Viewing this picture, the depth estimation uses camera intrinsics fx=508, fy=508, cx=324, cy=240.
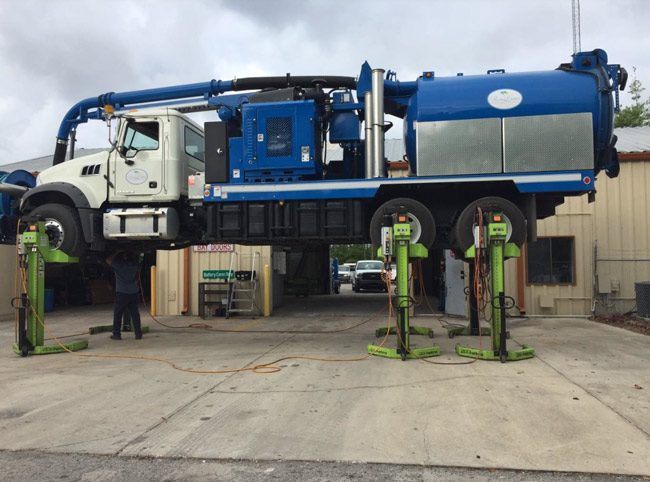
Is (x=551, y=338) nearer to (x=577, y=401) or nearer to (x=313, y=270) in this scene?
(x=577, y=401)

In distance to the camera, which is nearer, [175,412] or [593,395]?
[175,412]

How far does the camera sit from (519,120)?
23.0ft

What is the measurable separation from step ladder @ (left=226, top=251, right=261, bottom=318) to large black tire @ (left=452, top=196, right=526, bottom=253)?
7.63m

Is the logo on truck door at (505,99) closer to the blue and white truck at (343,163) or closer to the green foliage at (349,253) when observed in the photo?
the blue and white truck at (343,163)

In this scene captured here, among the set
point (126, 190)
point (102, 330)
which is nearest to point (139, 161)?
point (126, 190)

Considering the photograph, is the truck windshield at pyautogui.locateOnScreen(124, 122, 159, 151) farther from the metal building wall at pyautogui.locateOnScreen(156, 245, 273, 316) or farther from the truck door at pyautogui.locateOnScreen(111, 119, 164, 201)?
the metal building wall at pyautogui.locateOnScreen(156, 245, 273, 316)

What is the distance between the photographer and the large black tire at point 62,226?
849cm

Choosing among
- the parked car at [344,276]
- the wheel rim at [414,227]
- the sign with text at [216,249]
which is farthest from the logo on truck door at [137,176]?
the parked car at [344,276]

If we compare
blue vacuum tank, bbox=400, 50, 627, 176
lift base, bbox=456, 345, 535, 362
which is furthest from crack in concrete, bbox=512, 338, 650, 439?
blue vacuum tank, bbox=400, 50, 627, 176

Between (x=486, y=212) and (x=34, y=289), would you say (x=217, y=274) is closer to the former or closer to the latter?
(x=34, y=289)

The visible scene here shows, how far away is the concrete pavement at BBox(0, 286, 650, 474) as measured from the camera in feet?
12.9

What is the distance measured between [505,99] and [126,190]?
6.07 meters

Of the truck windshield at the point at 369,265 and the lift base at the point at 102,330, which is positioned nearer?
the lift base at the point at 102,330

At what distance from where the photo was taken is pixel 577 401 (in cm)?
523
